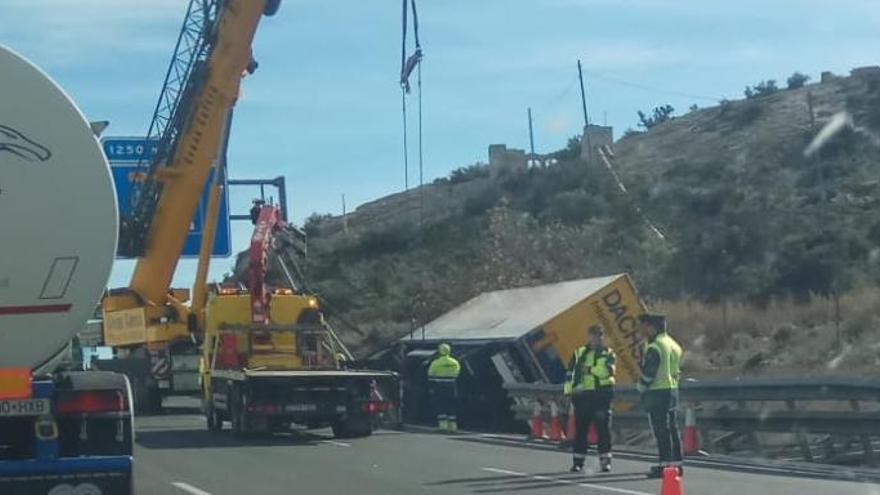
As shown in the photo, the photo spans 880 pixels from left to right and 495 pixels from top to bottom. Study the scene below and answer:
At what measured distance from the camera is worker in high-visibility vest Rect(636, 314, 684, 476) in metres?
17.6

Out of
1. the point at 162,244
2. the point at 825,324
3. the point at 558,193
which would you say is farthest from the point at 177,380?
the point at 558,193

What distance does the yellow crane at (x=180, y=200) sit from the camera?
3073 centimetres

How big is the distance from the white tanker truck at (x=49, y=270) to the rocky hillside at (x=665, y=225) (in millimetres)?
24531

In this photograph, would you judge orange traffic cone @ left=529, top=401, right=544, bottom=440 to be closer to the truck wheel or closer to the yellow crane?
the truck wheel

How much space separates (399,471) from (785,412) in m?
4.68

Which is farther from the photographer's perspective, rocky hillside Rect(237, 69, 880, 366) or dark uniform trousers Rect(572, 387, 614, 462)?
rocky hillside Rect(237, 69, 880, 366)

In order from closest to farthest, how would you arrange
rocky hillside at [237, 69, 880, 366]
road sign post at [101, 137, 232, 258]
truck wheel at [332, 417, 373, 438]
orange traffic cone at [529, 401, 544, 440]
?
orange traffic cone at [529, 401, 544, 440] < truck wheel at [332, 417, 373, 438] < road sign post at [101, 137, 232, 258] < rocky hillside at [237, 69, 880, 366]

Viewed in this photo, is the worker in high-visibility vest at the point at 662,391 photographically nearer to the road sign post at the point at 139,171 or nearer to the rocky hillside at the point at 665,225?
the road sign post at the point at 139,171

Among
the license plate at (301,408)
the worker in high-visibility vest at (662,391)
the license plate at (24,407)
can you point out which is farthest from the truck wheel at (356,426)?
the license plate at (24,407)

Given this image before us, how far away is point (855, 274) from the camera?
44.6m

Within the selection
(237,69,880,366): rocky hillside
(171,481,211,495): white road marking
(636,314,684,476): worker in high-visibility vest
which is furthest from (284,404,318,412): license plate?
(237,69,880,366): rocky hillside

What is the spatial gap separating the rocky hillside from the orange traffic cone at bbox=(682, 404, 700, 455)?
1564 centimetres

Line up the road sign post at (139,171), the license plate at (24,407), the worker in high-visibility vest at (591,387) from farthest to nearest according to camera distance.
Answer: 1. the road sign post at (139,171)
2. the worker in high-visibility vest at (591,387)
3. the license plate at (24,407)

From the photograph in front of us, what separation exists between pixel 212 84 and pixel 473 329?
676 cm
